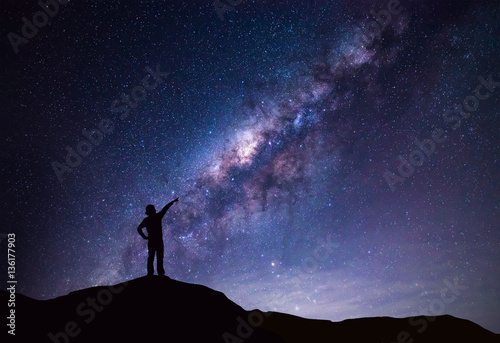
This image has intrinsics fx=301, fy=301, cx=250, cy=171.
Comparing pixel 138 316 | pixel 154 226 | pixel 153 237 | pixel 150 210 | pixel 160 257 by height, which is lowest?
pixel 138 316

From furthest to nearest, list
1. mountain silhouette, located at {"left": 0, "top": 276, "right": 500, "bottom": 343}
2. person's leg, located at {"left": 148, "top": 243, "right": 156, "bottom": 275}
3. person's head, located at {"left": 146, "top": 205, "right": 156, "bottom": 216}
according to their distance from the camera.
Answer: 1. person's head, located at {"left": 146, "top": 205, "right": 156, "bottom": 216}
2. person's leg, located at {"left": 148, "top": 243, "right": 156, "bottom": 275}
3. mountain silhouette, located at {"left": 0, "top": 276, "right": 500, "bottom": 343}

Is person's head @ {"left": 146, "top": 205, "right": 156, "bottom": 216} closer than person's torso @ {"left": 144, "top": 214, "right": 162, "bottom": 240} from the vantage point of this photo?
No

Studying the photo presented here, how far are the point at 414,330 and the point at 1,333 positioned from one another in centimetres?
3039

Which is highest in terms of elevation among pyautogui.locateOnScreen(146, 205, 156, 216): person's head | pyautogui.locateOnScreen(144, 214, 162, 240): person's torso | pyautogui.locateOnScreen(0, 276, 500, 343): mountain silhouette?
pyautogui.locateOnScreen(146, 205, 156, 216): person's head

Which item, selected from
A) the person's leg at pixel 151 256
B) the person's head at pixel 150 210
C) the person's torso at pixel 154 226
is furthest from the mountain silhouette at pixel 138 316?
the person's head at pixel 150 210

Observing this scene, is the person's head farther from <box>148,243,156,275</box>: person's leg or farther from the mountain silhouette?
the mountain silhouette

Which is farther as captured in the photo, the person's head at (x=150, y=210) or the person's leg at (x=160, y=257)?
the person's head at (x=150, y=210)

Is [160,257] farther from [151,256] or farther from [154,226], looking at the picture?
[154,226]

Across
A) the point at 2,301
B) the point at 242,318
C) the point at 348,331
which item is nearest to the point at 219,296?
the point at 242,318

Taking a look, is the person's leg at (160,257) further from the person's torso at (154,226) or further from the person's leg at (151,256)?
the person's torso at (154,226)

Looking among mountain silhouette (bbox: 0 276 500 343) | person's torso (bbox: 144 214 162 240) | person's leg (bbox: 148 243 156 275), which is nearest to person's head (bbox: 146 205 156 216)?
person's torso (bbox: 144 214 162 240)

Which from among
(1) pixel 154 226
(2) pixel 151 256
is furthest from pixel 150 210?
(2) pixel 151 256

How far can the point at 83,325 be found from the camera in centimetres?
972

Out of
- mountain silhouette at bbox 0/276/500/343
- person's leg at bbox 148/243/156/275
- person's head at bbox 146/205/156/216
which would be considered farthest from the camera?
person's head at bbox 146/205/156/216
